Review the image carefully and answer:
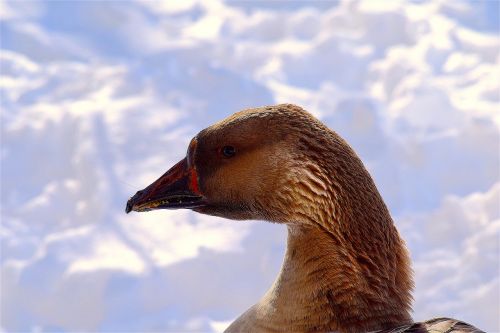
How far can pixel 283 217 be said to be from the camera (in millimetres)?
4012

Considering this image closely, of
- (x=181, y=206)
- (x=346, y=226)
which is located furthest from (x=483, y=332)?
(x=181, y=206)

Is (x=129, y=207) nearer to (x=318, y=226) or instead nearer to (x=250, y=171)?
(x=250, y=171)

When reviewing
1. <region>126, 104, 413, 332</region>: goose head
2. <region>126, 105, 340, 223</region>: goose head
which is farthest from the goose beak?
<region>126, 104, 413, 332</region>: goose head

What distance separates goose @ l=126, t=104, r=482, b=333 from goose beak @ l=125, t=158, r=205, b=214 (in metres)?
0.17

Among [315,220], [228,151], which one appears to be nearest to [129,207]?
[228,151]

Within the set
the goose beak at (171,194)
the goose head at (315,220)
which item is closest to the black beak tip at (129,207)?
the goose beak at (171,194)

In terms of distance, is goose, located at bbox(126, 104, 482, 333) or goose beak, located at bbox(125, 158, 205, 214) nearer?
goose, located at bbox(126, 104, 482, 333)

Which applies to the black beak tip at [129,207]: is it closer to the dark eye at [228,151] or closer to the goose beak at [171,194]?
the goose beak at [171,194]

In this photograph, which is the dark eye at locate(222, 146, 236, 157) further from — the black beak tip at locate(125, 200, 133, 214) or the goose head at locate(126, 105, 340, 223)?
the black beak tip at locate(125, 200, 133, 214)

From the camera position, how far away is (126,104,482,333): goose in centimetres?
386

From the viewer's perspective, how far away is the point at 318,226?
3930 mm

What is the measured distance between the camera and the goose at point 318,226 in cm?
386

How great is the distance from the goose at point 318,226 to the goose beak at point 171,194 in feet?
0.55

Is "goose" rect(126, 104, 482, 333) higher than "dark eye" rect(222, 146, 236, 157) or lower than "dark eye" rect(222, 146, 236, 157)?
lower
